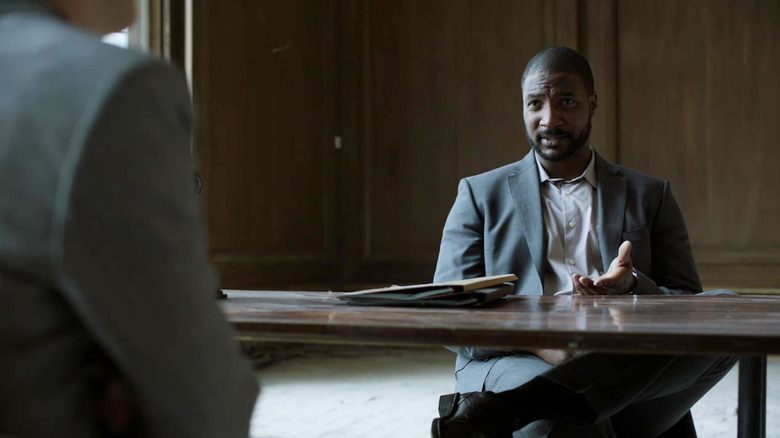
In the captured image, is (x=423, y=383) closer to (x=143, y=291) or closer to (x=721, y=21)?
(x=721, y=21)

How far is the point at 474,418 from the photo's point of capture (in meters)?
1.63

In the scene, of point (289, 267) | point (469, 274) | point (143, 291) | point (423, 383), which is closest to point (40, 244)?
point (143, 291)

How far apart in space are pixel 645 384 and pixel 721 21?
3.08m

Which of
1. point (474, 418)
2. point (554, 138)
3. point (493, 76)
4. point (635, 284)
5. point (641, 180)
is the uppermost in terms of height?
point (493, 76)

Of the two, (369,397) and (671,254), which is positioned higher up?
(671,254)

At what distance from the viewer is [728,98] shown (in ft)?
13.7

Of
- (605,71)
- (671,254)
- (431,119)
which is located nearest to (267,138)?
(431,119)

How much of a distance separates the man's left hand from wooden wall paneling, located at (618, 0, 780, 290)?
2.61 meters

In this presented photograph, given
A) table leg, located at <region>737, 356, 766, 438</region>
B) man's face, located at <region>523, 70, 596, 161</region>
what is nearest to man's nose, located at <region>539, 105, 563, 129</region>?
man's face, located at <region>523, 70, 596, 161</region>

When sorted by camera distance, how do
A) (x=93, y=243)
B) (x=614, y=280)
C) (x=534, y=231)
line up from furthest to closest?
(x=534, y=231) < (x=614, y=280) < (x=93, y=243)

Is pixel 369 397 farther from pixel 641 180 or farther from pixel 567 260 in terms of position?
pixel 641 180

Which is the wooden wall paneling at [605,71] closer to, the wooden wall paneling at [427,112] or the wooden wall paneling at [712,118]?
the wooden wall paneling at [712,118]

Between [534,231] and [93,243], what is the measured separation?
62.8 inches

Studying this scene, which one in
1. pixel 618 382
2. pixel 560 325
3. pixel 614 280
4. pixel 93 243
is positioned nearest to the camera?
pixel 93 243
